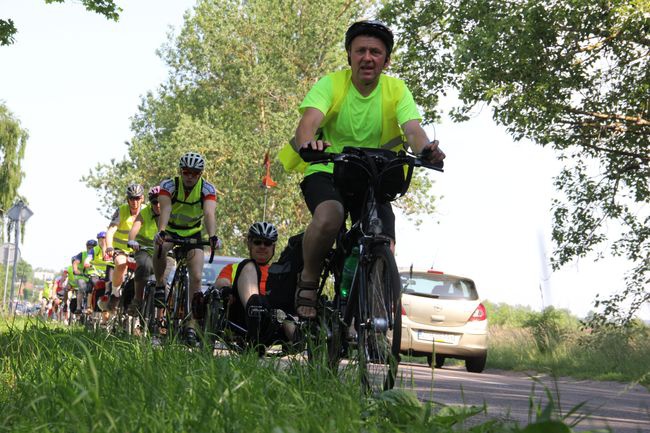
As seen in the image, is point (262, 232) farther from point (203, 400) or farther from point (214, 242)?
point (203, 400)

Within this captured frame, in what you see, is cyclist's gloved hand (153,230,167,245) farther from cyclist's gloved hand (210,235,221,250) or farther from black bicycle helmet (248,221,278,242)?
Answer: black bicycle helmet (248,221,278,242)

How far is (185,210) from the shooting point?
37.7ft

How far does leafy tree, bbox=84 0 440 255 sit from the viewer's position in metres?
47.8

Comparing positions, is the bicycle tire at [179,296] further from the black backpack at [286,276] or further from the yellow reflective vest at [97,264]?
the yellow reflective vest at [97,264]

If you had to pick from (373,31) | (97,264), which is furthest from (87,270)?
(373,31)

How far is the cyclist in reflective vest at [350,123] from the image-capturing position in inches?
255

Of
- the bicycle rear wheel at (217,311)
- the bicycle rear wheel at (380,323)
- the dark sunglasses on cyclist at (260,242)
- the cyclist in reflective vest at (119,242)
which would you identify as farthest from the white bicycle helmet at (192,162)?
the bicycle rear wheel at (380,323)

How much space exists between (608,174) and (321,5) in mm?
28473

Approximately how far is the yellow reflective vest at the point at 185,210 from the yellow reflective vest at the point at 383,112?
452 centimetres

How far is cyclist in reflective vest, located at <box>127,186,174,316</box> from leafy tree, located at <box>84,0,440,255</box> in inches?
1294

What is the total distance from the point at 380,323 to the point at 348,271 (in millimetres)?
782

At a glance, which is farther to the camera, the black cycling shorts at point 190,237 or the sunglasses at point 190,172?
the black cycling shorts at point 190,237

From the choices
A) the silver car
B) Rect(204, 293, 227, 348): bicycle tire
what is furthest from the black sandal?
the silver car

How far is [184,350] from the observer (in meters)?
6.27
